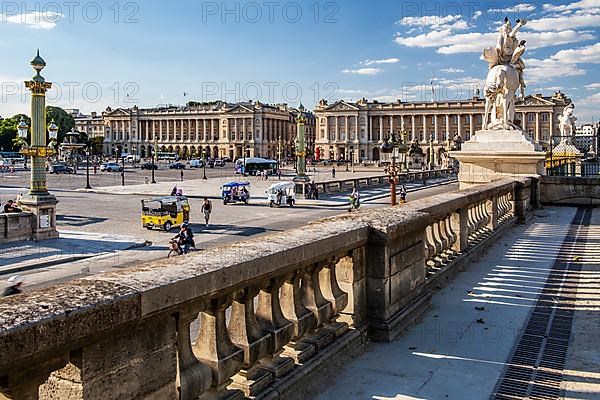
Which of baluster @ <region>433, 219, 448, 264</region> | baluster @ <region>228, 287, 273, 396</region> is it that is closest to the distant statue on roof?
baluster @ <region>433, 219, 448, 264</region>

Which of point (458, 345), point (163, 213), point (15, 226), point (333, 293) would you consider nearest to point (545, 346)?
point (458, 345)

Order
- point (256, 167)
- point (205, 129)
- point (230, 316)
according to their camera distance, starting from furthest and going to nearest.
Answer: point (205, 129) < point (256, 167) < point (230, 316)

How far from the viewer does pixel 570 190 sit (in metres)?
17.5

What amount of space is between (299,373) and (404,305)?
77.4 inches

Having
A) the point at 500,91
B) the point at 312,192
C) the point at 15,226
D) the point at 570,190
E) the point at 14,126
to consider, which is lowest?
the point at 15,226

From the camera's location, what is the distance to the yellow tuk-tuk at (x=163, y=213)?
1040 inches

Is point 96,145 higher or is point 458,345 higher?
point 96,145

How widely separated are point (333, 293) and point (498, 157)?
13.1 meters

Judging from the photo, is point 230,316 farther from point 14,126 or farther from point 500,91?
point 14,126

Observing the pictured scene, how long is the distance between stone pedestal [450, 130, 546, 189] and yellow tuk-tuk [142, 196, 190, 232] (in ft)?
46.9

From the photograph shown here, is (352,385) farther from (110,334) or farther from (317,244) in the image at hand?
(110,334)

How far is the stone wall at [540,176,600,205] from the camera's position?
57.2 ft

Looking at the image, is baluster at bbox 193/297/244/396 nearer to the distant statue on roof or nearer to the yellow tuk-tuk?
the yellow tuk-tuk

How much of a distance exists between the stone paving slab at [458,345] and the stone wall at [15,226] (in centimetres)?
1953
